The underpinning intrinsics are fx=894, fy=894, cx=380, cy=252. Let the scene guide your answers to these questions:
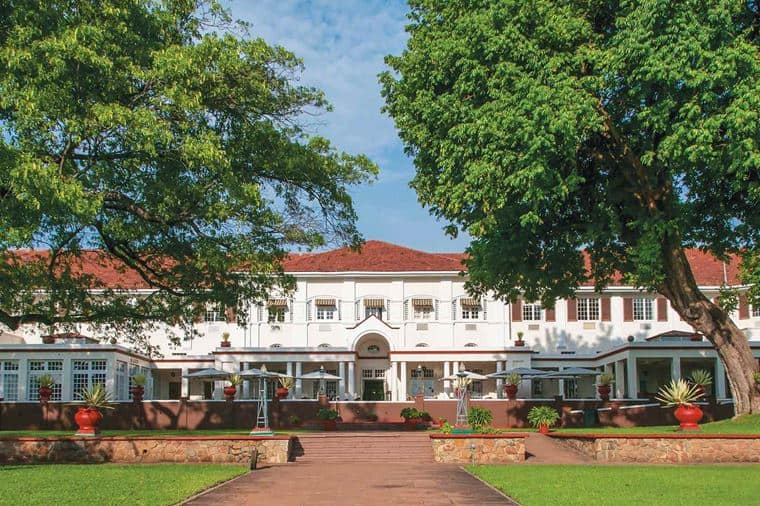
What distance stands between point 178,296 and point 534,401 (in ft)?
54.3

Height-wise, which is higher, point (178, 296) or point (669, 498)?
point (178, 296)

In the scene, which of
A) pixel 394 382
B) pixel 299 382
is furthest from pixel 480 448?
pixel 299 382

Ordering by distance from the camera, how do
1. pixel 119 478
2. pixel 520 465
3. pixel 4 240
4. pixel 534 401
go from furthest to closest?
pixel 534 401 → pixel 520 465 → pixel 4 240 → pixel 119 478

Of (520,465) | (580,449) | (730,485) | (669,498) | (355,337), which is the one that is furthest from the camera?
(355,337)

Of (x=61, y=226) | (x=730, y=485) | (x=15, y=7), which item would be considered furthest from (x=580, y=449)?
(x=15, y=7)

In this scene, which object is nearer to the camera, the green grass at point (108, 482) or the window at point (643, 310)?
the green grass at point (108, 482)

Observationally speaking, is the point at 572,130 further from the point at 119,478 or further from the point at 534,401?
the point at 534,401

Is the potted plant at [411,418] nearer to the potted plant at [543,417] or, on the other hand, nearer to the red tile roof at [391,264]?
the potted plant at [543,417]

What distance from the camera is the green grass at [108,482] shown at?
13.8 metres

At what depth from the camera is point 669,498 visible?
45.1ft

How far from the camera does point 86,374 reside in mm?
40938

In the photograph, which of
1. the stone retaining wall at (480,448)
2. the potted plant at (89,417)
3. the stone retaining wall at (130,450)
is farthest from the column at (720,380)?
the potted plant at (89,417)

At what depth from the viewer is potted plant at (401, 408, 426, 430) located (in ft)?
110

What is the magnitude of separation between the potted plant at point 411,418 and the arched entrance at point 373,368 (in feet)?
43.9
